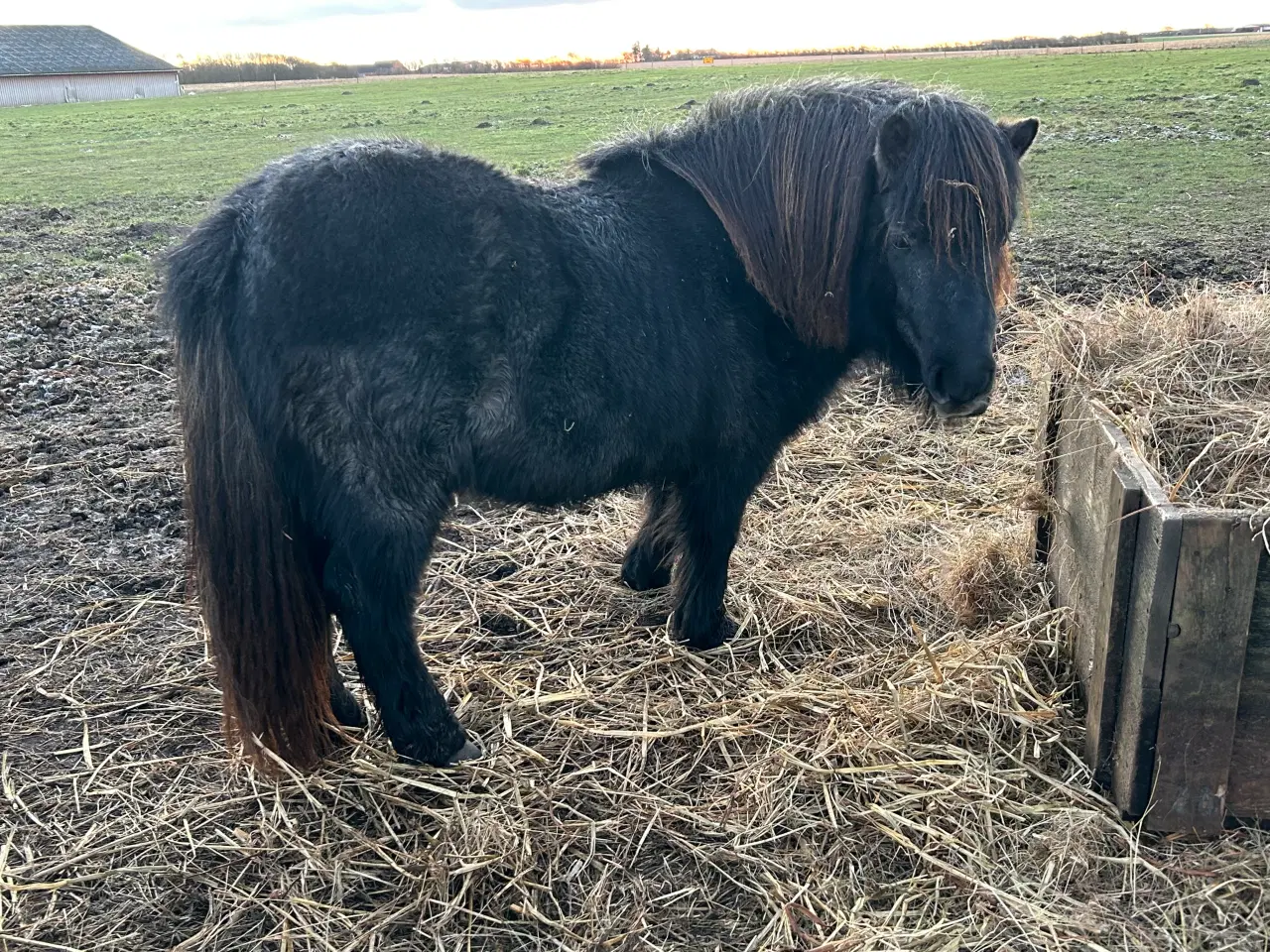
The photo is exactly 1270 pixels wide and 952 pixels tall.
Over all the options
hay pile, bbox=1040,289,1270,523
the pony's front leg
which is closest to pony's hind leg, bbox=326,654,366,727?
the pony's front leg

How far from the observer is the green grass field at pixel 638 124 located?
9445mm

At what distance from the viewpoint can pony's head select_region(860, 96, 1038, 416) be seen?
2656 millimetres

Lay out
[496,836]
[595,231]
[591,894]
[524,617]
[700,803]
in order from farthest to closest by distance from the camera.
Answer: [524,617], [595,231], [700,803], [496,836], [591,894]

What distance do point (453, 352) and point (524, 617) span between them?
1.37 meters

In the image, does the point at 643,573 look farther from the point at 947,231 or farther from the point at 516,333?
the point at 947,231

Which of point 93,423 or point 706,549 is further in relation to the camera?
point 93,423

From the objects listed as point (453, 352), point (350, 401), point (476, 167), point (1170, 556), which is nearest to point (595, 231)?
point (476, 167)

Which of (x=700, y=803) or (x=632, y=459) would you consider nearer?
(x=700, y=803)

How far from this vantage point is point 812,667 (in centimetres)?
318

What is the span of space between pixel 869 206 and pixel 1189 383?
3.47 ft

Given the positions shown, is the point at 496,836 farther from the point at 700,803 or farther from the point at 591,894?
the point at 700,803

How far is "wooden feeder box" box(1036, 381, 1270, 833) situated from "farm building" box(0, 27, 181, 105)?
50630 millimetres

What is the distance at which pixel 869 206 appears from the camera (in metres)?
2.84

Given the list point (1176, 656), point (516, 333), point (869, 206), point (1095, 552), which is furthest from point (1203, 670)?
point (516, 333)
